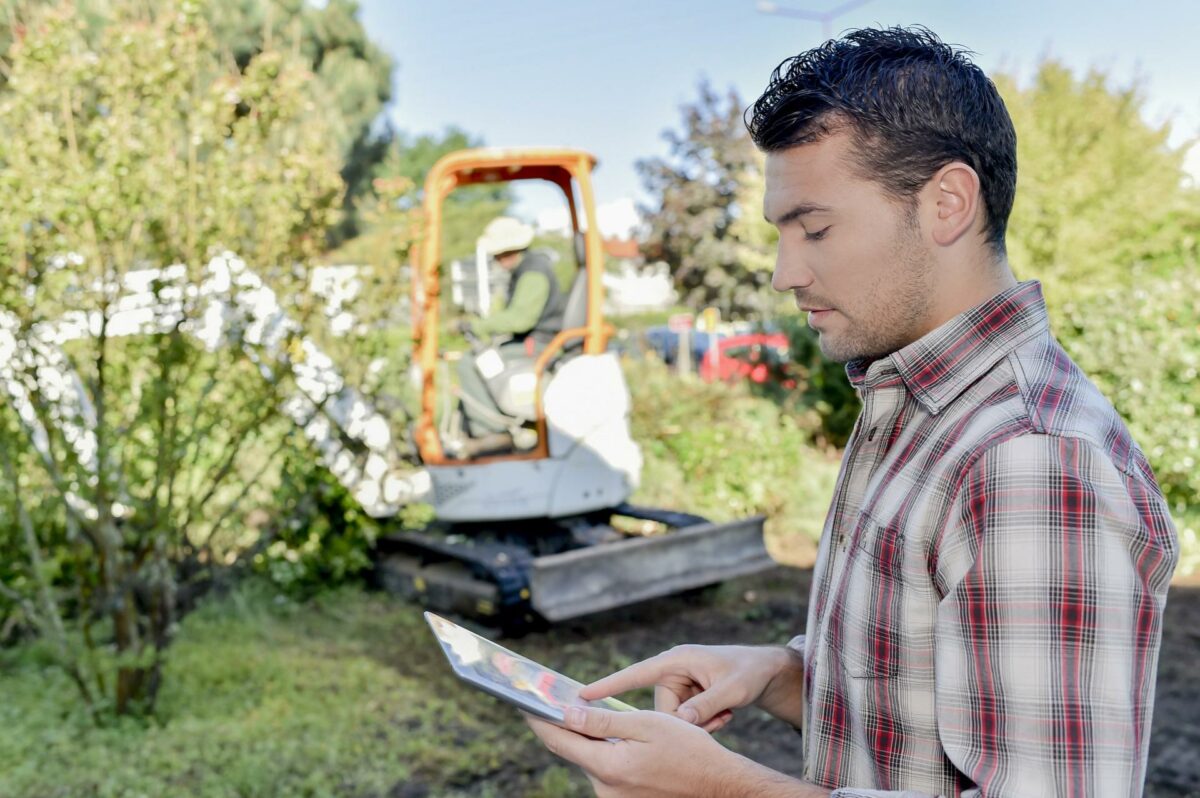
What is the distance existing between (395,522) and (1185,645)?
4067 millimetres

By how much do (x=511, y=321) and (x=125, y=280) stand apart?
2.11 meters

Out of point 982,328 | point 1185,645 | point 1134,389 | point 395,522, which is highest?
point 982,328

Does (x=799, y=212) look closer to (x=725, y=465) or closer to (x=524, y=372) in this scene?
(x=524, y=372)

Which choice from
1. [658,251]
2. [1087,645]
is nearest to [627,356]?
[658,251]

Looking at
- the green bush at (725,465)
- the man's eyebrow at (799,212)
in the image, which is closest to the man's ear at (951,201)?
the man's eyebrow at (799,212)

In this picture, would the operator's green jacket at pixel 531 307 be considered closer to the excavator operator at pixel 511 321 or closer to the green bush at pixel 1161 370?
the excavator operator at pixel 511 321

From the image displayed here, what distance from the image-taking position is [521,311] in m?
5.64

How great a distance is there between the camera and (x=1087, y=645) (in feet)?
3.15

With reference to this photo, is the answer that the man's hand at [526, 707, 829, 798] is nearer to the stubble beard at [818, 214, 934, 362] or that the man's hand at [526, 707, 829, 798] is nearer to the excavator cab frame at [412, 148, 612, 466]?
the stubble beard at [818, 214, 934, 362]

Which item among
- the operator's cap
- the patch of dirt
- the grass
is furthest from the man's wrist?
the operator's cap

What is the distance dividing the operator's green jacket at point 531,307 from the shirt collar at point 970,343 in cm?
444

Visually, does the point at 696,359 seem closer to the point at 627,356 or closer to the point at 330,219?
the point at 627,356

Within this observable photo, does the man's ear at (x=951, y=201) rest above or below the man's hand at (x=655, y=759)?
above

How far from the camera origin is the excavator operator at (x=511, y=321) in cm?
565
